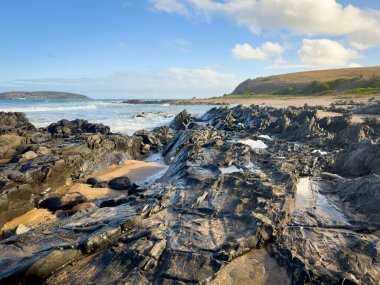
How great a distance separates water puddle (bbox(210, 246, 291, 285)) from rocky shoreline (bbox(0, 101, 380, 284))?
0.10 meters

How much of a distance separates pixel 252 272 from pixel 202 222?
1.49 meters

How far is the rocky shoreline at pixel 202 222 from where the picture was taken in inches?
191

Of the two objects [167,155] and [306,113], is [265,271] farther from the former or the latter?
[306,113]

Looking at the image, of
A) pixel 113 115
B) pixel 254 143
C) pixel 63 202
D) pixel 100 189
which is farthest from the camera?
pixel 113 115

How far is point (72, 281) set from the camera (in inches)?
186

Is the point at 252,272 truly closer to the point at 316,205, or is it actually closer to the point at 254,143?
the point at 316,205

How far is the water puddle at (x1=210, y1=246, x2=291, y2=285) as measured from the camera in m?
4.84

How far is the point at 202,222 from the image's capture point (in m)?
6.23

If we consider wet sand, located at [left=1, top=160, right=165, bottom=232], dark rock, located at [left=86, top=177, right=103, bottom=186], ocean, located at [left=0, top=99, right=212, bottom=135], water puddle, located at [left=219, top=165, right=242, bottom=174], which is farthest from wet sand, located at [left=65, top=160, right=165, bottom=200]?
ocean, located at [left=0, top=99, right=212, bottom=135]

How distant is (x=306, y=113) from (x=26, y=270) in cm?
2127

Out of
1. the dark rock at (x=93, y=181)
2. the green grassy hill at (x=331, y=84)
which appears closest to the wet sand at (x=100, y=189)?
the dark rock at (x=93, y=181)

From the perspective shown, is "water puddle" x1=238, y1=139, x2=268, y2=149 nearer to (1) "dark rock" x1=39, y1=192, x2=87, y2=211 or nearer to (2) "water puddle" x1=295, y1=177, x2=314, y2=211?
(2) "water puddle" x1=295, y1=177, x2=314, y2=211

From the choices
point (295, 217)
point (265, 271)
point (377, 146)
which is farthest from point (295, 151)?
point (265, 271)

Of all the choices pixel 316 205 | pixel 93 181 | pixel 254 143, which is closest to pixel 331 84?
pixel 254 143
